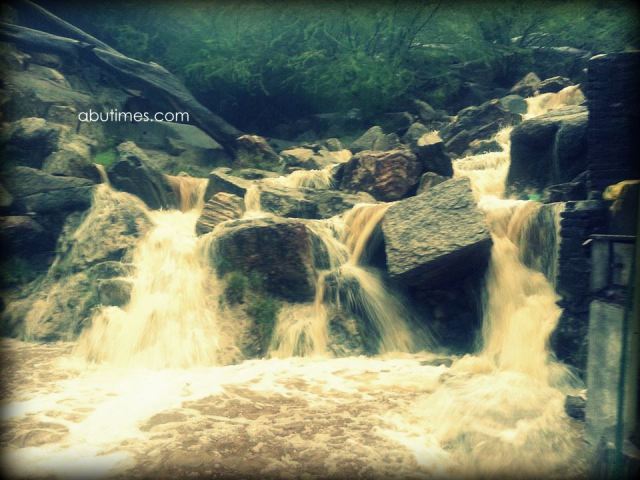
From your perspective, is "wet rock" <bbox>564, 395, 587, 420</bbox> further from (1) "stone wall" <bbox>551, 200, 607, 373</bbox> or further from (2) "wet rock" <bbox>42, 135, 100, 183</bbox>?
(2) "wet rock" <bbox>42, 135, 100, 183</bbox>

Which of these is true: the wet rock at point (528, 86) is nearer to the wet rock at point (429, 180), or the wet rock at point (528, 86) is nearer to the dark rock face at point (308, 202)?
the wet rock at point (429, 180)

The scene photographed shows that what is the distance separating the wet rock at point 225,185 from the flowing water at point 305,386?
1.54 metres

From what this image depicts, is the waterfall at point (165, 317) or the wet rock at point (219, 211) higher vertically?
the wet rock at point (219, 211)

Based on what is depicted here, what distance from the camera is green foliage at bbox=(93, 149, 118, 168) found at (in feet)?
37.8

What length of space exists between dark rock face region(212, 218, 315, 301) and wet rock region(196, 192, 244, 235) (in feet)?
5.45

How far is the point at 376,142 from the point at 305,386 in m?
9.86

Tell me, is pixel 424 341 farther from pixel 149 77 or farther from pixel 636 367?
pixel 149 77

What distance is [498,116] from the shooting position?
14.2 m

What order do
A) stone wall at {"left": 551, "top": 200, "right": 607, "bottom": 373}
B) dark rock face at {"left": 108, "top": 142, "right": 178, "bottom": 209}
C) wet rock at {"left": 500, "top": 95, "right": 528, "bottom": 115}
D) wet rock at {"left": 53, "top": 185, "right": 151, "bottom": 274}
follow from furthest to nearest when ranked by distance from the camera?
wet rock at {"left": 500, "top": 95, "right": 528, "bottom": 115}
dark rock face at {"left": 108, "top": 142, "right": 178, "bottom": 209}
wet rock at {"left": 53, "top": 185, "right": 151, "bottom": 274}
stone wall at {"left": 551, "top": 200, "right": 607, "bottom": 373}

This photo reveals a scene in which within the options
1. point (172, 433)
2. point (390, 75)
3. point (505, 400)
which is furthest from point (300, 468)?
point (390, 75)

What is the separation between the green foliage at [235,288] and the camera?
8102 millimetres

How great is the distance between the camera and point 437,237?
7.49m

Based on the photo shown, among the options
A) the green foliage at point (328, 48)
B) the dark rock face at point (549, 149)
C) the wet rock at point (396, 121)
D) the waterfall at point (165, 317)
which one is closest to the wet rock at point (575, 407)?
the waterfall at point (165, 317)

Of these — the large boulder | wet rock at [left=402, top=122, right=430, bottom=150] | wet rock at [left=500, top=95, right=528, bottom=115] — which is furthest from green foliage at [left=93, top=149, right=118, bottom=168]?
wet rock at [left=500, top=95, right=528, bottom=115]
